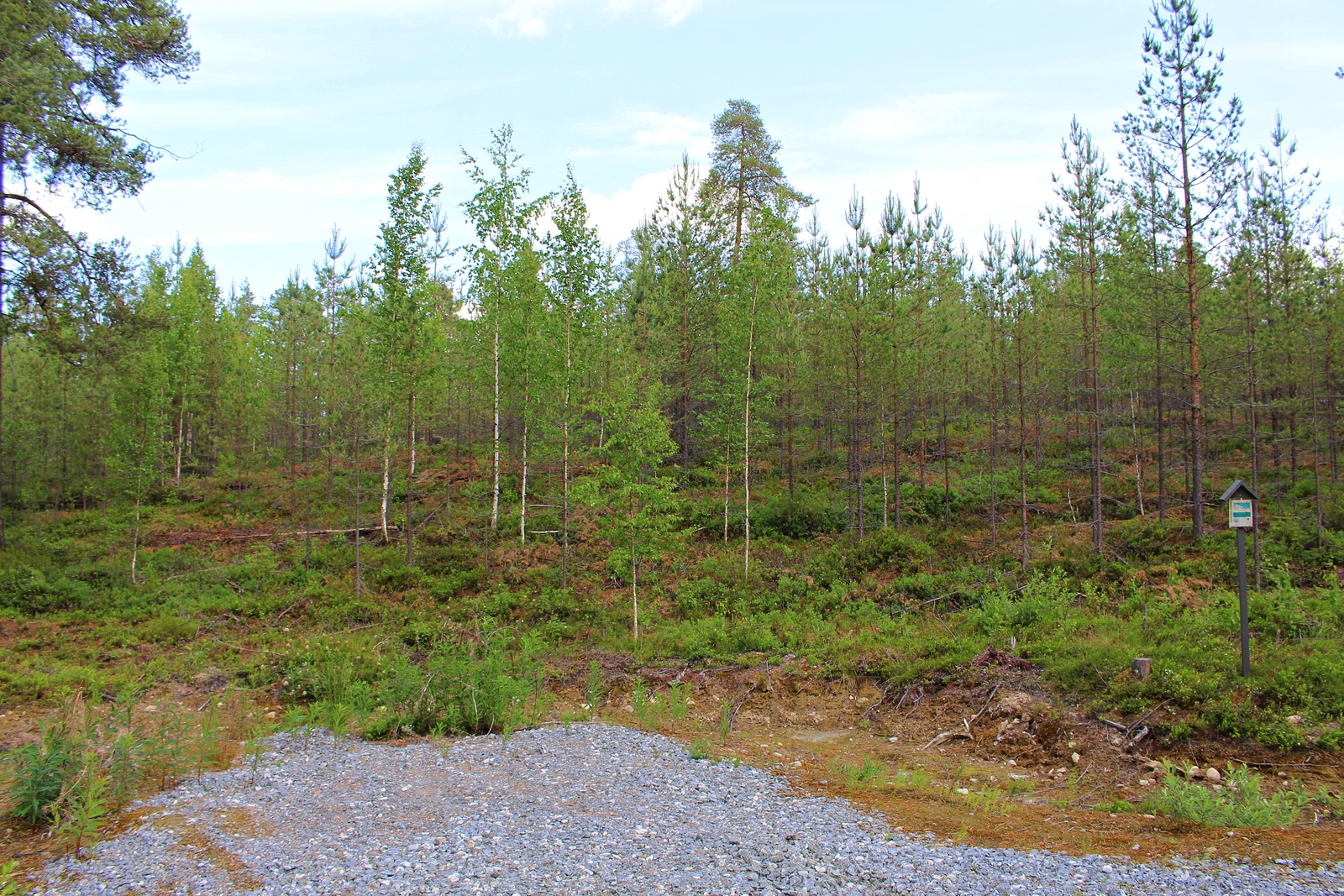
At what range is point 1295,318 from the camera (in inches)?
805

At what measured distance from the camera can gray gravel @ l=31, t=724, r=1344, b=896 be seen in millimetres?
4441

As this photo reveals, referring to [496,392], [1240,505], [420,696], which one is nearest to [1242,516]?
[1240,505]

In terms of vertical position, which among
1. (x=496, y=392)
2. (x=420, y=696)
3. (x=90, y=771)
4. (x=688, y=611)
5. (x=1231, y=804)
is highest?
(x=496, y=392)

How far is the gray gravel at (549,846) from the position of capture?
444 centimetres

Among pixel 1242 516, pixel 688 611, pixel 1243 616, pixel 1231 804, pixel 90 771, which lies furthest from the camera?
pixel 688 611

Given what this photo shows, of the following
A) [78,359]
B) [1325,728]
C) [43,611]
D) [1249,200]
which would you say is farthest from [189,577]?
[1249,200]

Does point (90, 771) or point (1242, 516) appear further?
point (1242, 516)

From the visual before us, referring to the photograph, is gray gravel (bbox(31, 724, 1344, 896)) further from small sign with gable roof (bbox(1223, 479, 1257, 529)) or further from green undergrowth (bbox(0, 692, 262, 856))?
small sign with gable roof (bbox(1223, 479, 1257, 529))

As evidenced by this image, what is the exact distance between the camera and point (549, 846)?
5031mm

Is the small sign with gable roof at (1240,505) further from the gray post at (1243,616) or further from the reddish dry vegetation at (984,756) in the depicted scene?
the reddish dry vegetation at (984,756)

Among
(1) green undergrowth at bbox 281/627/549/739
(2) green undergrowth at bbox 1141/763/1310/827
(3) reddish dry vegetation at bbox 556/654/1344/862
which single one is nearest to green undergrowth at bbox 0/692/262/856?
(1) green undergrowth at bbox 281/627/549/739

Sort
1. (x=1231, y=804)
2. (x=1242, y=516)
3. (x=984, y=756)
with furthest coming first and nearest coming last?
(x=984, y=756), (x=1242, y=516), (x=1231, y=804)

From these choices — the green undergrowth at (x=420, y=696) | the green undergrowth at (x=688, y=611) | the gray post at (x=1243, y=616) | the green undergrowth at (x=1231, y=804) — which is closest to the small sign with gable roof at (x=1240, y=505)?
the gray post at (x=1243, y=616)

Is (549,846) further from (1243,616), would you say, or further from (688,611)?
(688,611)
